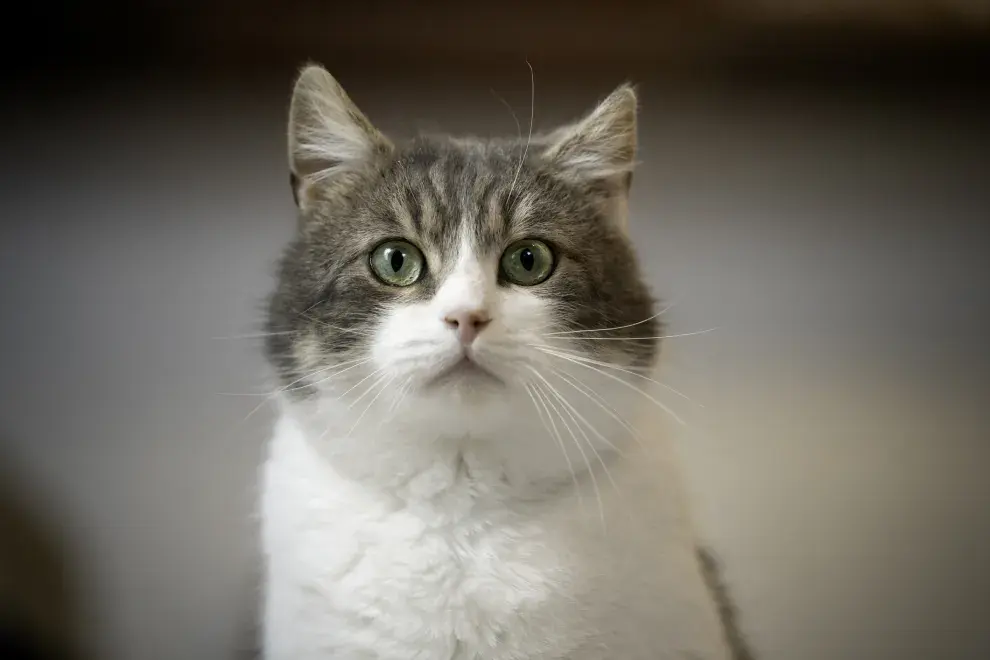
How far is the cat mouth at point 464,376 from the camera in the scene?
770 mm

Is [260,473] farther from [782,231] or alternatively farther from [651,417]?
[782,231]

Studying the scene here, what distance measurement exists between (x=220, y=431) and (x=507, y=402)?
478 millimetres

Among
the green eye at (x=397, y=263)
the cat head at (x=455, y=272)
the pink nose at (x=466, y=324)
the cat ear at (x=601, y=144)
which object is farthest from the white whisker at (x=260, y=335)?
the cat ear at (x=601, y=144)

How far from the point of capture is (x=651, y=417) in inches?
37.9

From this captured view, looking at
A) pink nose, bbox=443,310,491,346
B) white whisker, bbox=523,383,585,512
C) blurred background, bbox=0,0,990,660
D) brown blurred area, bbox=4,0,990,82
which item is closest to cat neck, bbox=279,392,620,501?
A: white whisker, bbox=523,383,585,512

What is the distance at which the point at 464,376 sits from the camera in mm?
778

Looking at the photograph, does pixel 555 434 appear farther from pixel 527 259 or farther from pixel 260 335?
pixel 260 335

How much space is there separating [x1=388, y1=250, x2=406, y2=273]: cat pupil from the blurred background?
244 mm

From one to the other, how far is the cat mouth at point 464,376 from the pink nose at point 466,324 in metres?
0.02

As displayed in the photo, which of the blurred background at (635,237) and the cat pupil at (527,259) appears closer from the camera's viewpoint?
the cat pupil at (527,259)

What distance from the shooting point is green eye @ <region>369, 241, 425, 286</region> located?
0.86 m

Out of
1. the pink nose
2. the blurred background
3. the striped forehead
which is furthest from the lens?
the blurred background

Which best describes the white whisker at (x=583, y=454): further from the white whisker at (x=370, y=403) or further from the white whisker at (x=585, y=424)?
the white whisker at (x=370, y=403)

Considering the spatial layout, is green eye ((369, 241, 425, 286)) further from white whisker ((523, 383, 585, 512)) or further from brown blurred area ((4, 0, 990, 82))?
brown blurred area ((4, 0, 990, 82))
